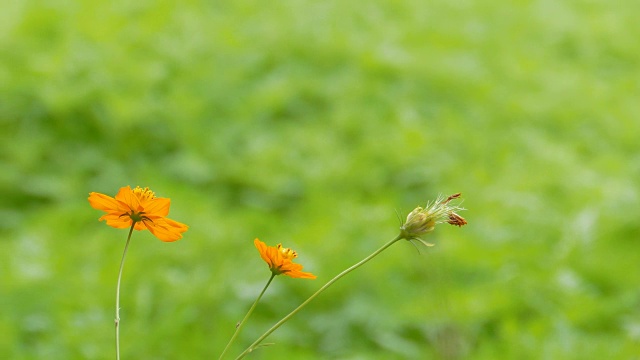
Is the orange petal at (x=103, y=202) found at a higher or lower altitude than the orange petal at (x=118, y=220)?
higher

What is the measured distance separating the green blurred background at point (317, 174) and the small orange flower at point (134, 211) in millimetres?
1603

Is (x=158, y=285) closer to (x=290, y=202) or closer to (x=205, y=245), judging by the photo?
(x=205, y=245)

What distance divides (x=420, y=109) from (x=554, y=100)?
0.79m

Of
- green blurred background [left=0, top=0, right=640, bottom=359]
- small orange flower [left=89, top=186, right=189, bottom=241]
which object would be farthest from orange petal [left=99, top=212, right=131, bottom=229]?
green blurred background [left=0, top=0, right=640, bottom=359]

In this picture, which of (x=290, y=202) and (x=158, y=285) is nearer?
(x=158, y=285)

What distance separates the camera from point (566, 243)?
3068 mm

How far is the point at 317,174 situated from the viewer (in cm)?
357

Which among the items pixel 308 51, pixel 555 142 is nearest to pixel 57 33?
pixel 308 51

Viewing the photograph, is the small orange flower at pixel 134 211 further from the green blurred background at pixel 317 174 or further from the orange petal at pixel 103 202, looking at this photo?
the green blurred background at pixel 317 174

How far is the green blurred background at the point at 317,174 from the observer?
2607mm

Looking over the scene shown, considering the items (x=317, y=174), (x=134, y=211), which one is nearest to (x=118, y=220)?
(x=134, y=211)

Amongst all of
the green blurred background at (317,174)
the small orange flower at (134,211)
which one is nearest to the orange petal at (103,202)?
the small orange flower at (134,211)

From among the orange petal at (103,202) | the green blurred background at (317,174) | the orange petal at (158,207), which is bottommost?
the orange petal at (158,207)

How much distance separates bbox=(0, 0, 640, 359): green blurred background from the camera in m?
2.61
